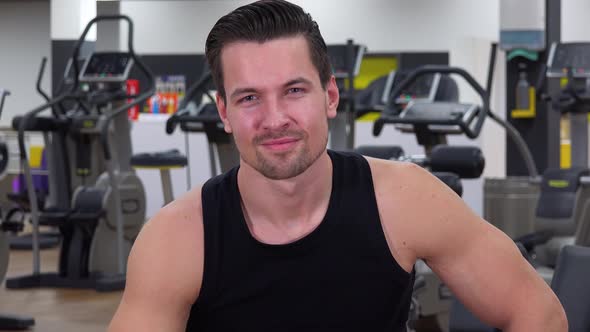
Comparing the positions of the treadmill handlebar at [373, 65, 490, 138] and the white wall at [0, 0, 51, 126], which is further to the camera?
the white wall at [0, 0, 51, 126]

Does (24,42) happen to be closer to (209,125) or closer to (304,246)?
(209,125)

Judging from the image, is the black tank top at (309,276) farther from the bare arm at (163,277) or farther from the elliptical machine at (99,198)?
the elliptical machine at (99,198)

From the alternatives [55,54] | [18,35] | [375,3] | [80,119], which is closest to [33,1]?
[18,35]

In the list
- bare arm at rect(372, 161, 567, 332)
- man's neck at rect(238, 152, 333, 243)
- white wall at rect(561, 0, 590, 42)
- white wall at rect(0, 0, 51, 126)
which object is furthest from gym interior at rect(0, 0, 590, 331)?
white wall at rect(0, 0, 51, 126)

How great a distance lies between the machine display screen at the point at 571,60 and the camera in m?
5.79

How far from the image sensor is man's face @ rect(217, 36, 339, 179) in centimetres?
139

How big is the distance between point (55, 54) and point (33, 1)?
2.18 m

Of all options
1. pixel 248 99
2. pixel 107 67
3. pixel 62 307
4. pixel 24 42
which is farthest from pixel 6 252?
pixel 24 42

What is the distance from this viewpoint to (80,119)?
20.0ft

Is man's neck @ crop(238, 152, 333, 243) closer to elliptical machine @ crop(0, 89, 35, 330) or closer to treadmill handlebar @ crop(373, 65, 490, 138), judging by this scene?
treadmill handlebar @ crop(373, 65, 490, 138)

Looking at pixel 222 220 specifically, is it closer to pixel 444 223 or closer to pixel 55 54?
pixel 444 223

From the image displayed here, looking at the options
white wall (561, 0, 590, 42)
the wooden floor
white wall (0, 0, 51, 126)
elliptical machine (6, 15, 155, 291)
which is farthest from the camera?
white wall (0, 0, 51, 126)

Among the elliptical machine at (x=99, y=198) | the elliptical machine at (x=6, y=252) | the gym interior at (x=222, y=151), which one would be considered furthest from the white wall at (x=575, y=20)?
the elliptical machine at (x=6, y=252)

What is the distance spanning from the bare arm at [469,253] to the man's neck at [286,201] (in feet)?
0.32
